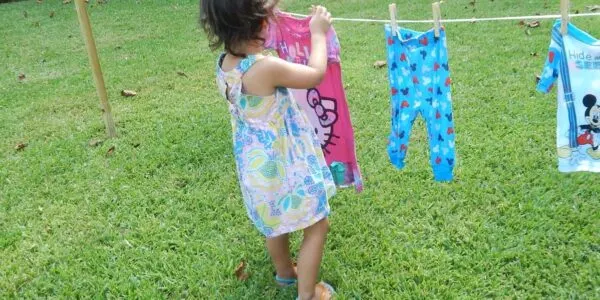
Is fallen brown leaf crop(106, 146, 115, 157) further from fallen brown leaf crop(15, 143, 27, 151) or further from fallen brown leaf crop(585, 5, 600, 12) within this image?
fallen brown leaf crop(585, 5, 600, 12)

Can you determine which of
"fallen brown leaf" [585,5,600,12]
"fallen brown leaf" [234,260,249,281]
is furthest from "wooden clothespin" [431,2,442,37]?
"fallen brown leaf" [585,5,600,12]

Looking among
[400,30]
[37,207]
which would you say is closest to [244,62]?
[400,30]

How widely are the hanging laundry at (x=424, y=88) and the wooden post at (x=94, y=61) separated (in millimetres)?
2249

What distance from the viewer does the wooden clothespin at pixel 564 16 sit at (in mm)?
1821

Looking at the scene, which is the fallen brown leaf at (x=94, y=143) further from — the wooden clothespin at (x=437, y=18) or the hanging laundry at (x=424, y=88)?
the wooden clothespin at (x=437, y=18)

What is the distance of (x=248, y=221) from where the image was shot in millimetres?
2885

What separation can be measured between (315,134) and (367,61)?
2.73 meters

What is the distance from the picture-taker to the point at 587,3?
5660mm

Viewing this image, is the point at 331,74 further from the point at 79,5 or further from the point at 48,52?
the point at 48,52

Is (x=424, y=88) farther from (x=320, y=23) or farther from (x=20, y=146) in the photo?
(x=20, y=146)

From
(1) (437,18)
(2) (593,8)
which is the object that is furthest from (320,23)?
(2) (593,8)

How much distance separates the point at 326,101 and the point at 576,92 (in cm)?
96

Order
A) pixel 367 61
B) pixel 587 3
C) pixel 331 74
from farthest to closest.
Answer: pixel 587 3 → pixel 367 61 → pixel 331 74

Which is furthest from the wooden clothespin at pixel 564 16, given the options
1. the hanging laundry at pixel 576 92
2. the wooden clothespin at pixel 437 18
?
the wooden clothespin at pixel 437 18
